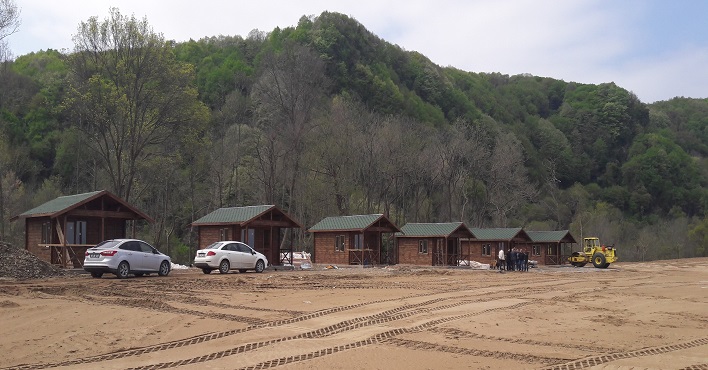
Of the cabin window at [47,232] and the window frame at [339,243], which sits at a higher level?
the cabin window at [47,232]

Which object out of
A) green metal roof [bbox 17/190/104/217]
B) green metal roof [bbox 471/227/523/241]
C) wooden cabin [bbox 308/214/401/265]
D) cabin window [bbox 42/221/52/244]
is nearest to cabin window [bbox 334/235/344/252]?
wooden cabin [bbox 308/214/401/265]

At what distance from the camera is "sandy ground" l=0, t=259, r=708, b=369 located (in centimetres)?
1066

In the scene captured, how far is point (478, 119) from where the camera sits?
9156 centimetres

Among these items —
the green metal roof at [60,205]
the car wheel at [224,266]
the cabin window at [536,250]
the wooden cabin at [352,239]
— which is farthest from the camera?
the cabin window at [536,250]

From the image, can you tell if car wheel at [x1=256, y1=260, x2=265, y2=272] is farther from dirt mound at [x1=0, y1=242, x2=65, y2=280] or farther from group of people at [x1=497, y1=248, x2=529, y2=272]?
group of people at [x1=497, y1=248, x2=529, y2=272]

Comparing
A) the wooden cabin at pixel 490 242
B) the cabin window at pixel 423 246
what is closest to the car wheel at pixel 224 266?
the cabin window at pixel 423 246

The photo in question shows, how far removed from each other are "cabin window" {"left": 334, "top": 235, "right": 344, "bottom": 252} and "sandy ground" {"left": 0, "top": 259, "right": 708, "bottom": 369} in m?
→ 23.1

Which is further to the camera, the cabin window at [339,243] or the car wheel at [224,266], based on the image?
the cabin window at [339,243]

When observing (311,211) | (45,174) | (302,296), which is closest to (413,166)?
(311,211)

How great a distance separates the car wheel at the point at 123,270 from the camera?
998 inches

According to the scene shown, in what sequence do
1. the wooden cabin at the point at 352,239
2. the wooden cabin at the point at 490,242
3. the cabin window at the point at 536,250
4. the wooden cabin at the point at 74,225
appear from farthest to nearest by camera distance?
the cabin window at the point at 536,250
the wooden cabin at the point at 490,242
the wooden cabin at the point at 352,239
the wooden cabin at the point at 74,225

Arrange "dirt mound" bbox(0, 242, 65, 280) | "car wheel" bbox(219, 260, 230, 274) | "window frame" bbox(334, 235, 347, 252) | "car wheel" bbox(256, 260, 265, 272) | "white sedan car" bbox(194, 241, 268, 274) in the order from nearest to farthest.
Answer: "dirt mound" bbox(0, 242, 65, 280) → "white sedan car" bbox(194, 241, 268, 274) → "car wheel" bbox(219, 260, 230, 274) → "car wheel" bbox(256, 260, 265, 272) → "window frame" bbox(334, 235, 347, 252)

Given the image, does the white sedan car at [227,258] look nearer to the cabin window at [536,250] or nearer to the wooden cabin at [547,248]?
the wooden cabin at [547,248]

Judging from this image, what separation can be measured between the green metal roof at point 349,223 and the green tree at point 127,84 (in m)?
12.0
